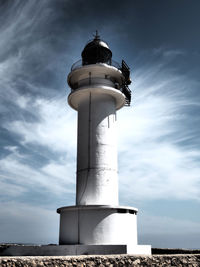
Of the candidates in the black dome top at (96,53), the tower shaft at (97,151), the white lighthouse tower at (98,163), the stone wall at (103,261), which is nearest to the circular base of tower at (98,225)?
the white lighthouse tower at (98,163)

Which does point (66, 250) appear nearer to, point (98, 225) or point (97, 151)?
point (98, 225)

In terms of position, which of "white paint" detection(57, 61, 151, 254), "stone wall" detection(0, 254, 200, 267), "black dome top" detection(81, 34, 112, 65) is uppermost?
"black dome top" detection(81, 34, 112, 65)

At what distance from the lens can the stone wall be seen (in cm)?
556

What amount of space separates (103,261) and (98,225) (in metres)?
6.29

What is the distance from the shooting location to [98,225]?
12.8 meters

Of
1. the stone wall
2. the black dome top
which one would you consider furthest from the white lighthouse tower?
the stone wall

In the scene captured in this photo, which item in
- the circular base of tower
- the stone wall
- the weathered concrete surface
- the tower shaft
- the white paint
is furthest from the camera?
the tower shaft

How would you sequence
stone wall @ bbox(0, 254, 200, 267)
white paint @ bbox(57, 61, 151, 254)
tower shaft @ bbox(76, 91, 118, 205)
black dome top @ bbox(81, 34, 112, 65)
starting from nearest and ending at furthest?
stone wall @ bbox(0, 254, 200, 267) → white paint @ bbox(57, 61, 151, 254) → tower shaft @ bbox(76, 91, 118, 205) → black dome top @ bbox(81, 34, 112, 65)

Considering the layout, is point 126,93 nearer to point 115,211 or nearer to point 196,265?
point 115,211

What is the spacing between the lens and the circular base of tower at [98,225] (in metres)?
12.7

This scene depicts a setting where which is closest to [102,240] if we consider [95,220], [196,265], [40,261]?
[95,220]

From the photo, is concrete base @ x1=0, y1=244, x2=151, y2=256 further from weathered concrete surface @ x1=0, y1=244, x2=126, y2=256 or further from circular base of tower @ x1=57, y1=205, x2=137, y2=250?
circular base of tower @ x1=57, y1=205, x2=137, y2=250

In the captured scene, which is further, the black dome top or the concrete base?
the black dome top

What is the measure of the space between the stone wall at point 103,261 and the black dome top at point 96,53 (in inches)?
478
